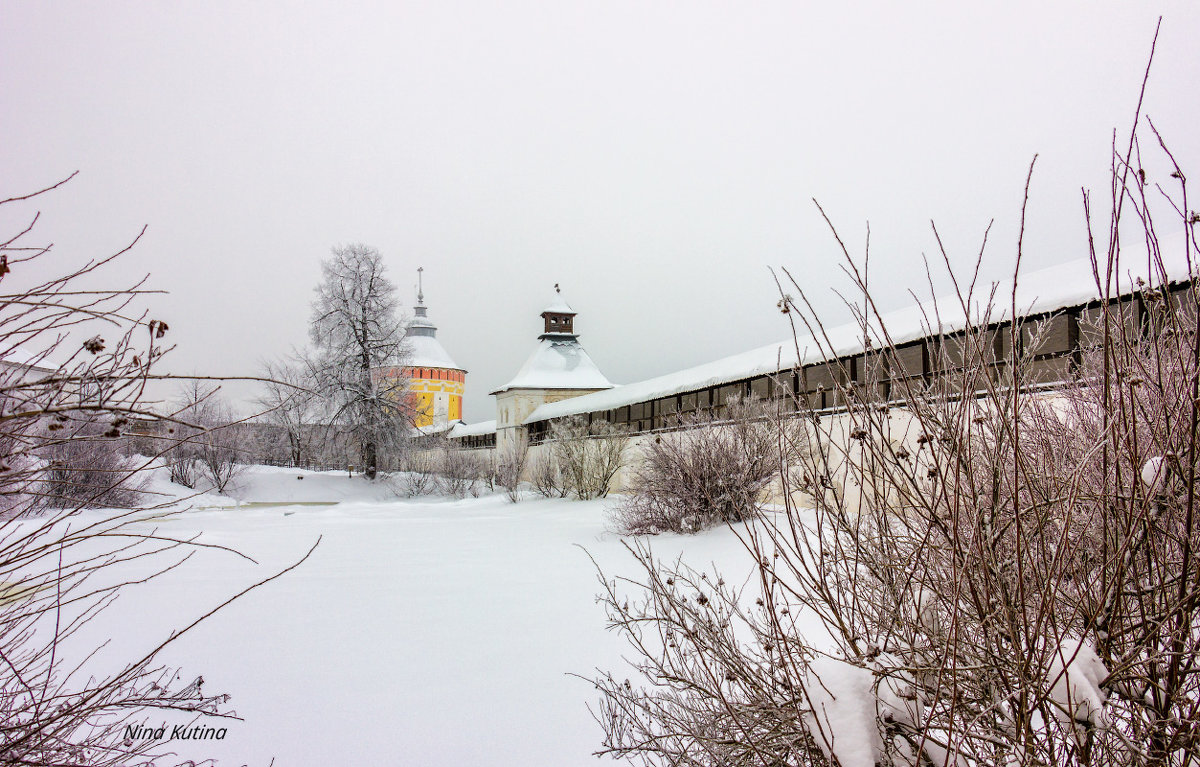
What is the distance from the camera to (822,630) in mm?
5793

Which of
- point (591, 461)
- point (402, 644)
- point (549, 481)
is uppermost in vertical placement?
point (591, 461)

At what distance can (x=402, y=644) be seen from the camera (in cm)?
640

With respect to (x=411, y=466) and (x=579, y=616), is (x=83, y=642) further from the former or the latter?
(x=411, y=466)

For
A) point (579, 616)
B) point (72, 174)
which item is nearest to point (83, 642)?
point (579, 616)

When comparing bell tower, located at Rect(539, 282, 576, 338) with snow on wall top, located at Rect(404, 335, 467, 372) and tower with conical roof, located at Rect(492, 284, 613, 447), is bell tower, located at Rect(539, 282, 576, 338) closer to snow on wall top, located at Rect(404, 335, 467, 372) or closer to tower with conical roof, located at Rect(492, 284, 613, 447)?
tower with conical roof, located at Rect(492, 284, 613, 447)

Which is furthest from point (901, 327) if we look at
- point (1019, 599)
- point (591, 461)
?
point (1019, 599)

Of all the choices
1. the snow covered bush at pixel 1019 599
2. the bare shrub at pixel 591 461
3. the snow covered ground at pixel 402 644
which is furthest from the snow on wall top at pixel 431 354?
the snow covered bush at pixel 1019 599

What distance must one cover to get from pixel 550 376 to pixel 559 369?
2.98 feet

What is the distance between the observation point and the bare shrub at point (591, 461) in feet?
72.4

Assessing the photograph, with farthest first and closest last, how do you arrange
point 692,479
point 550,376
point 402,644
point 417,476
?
point 550,376, point 417,476, point 692,479, point 402,644

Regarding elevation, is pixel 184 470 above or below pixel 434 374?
below

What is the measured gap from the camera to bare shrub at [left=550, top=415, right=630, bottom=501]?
72.4 feet

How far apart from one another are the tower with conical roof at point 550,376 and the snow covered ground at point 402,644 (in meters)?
26.2

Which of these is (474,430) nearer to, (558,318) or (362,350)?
(558,318)
